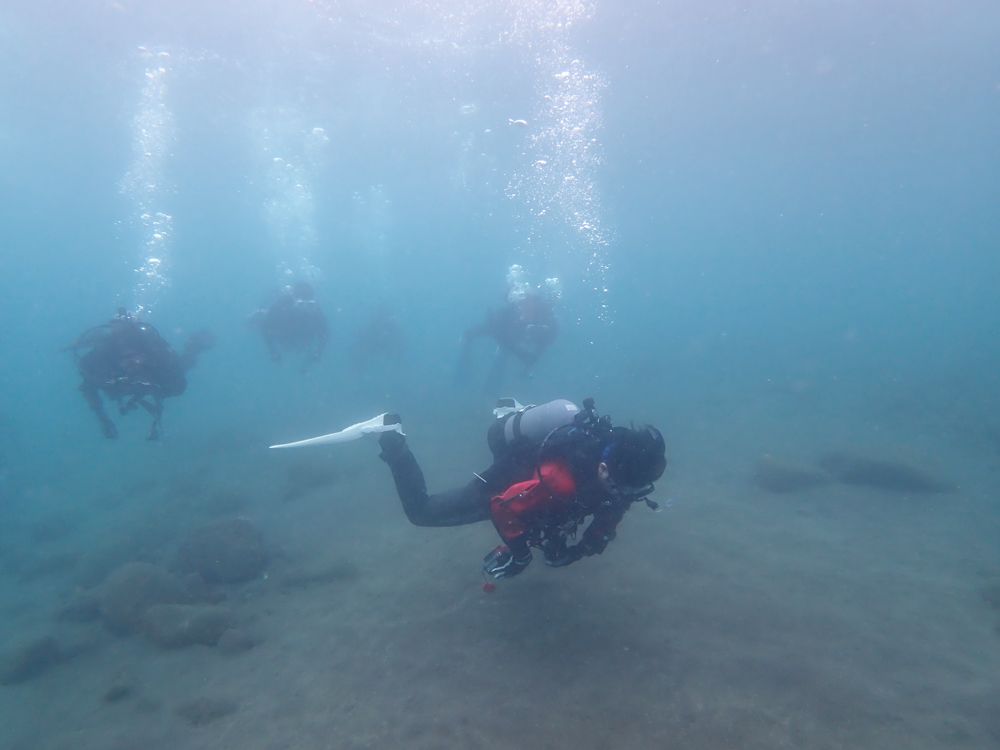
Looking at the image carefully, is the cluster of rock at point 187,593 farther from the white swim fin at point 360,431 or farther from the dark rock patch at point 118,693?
the white swim fin at point 360,431

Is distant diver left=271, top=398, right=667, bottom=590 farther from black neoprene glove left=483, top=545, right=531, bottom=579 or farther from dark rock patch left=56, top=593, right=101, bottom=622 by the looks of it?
dark rock patch left=56, top=593, right=101, bottom=622

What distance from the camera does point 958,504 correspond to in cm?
955

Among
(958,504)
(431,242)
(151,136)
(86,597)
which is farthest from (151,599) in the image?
(431,242)

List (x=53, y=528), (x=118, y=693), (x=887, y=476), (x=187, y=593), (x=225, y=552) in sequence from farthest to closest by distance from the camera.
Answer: (x=53, y=528)
(x=887, y=476)
(x=225, y=552)
(x=187, y=593)
(x=118, y=693)

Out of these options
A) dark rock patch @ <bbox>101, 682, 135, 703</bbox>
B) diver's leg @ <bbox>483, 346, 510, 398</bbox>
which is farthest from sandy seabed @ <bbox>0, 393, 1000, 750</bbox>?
diver's leg @ <bbox>483, 346, 510, 398</bbox>

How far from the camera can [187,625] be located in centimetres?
628

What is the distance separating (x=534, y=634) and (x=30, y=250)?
11260 cm

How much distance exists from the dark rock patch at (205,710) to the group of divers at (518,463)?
8.40 feet

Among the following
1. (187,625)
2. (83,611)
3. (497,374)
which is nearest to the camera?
(187,625)

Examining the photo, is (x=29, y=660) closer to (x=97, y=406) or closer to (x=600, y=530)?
(x=97, y=406)

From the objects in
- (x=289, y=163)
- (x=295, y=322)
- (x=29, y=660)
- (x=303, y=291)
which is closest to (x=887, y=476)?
(x=29, y=660)

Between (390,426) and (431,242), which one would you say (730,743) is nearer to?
(390,426)

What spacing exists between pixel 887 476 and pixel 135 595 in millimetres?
14778

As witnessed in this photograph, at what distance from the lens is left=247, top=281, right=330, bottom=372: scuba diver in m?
17.8
